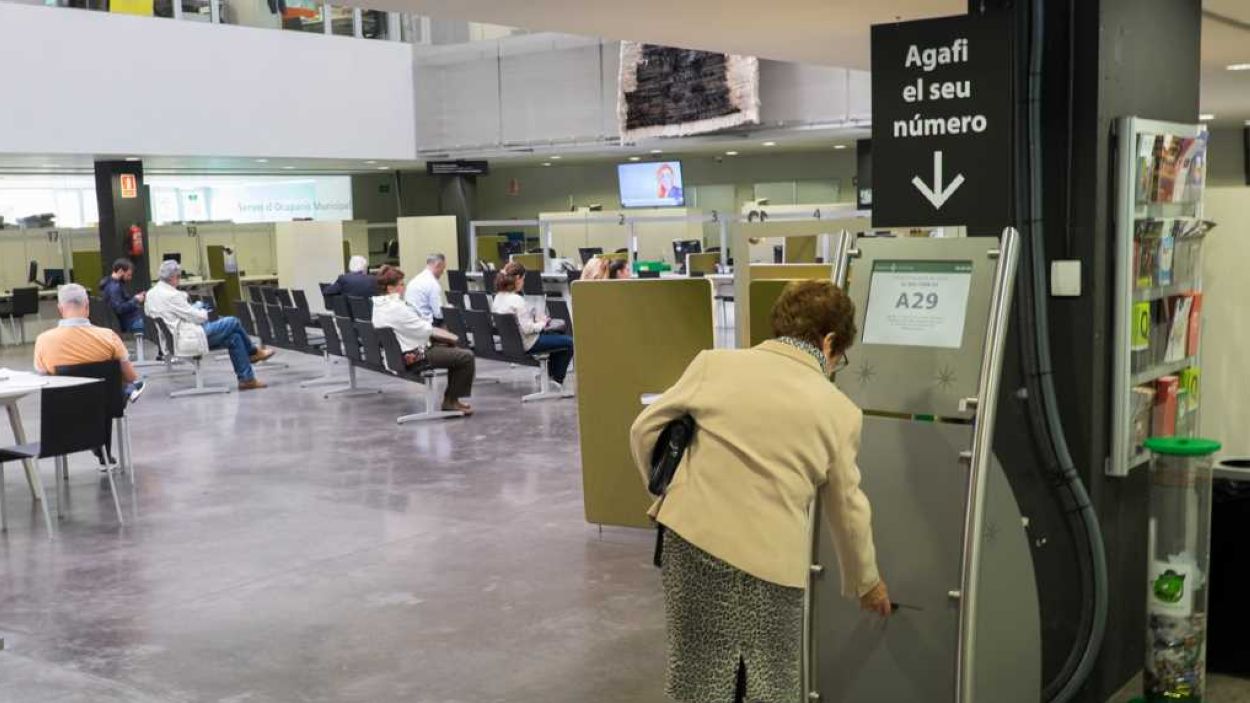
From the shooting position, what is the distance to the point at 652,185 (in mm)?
22094

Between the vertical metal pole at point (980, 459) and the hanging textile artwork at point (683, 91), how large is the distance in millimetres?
12960

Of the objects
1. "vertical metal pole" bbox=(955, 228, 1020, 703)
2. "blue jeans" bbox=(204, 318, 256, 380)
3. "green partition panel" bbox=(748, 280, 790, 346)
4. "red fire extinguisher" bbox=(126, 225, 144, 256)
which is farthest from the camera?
"red fire extinguisher" bbox=(126, 225, 144, 256)

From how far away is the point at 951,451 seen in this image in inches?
138

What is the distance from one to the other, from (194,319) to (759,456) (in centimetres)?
1068

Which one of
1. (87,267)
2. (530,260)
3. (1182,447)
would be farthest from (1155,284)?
(87,267)

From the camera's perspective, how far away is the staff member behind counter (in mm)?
2932

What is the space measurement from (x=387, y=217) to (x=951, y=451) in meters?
24.8

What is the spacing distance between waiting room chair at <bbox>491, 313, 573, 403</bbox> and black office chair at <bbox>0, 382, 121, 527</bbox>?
4443 mm

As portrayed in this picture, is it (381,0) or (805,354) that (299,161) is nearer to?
(381,0)

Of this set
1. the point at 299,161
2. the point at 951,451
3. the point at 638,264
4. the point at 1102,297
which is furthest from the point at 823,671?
the point at 299,161

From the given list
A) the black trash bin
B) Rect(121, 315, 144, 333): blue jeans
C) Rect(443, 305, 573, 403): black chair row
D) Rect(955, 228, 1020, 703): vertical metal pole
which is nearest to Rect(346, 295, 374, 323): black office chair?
Rect(443, 305, 573, 403): black chair row

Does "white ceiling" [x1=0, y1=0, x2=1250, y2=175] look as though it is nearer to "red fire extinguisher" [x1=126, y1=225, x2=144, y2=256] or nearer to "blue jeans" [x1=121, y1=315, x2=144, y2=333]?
"blue jeans" [x1=121, y1=315, x2=144, y2=333]

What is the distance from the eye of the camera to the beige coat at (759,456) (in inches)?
115

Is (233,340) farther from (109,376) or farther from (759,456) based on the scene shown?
(759,456)
